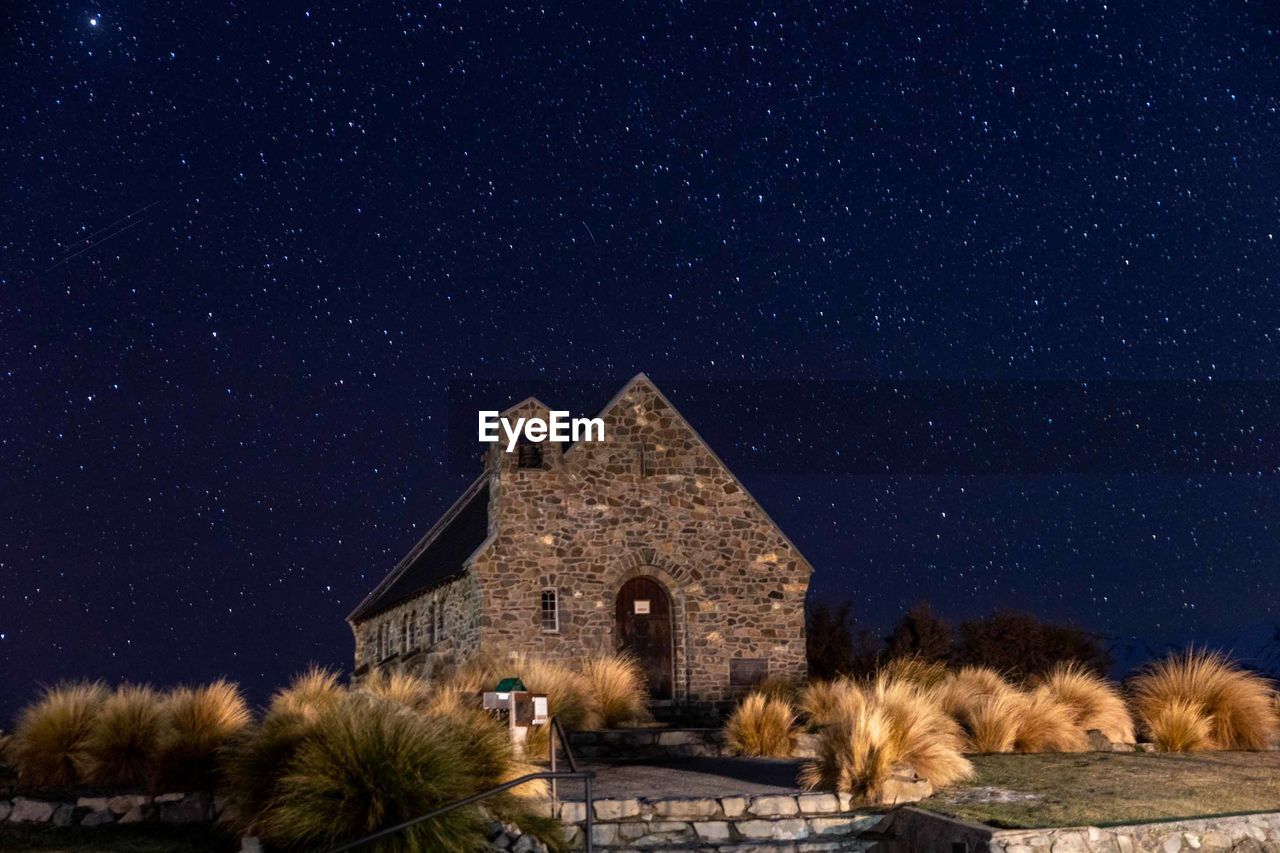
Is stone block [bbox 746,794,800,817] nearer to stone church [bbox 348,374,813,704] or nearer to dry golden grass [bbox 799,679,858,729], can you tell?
dry golden grass [bbox 799,679,858,729]

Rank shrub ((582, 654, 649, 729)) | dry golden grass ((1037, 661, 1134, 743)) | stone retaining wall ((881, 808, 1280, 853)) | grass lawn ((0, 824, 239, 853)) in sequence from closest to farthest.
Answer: stone retaining wall ((881, 808, 1280, 853)) < grass lawn ((0, 824, 239, 853)) < dry golden grass ((1037, 661, 1134, 743)) < shrub ((582, 654, 649, 729))

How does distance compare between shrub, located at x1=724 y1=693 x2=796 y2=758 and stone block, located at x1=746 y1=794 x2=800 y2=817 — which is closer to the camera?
stone block, located at x1=746 y1=794 x2=800 y2=817

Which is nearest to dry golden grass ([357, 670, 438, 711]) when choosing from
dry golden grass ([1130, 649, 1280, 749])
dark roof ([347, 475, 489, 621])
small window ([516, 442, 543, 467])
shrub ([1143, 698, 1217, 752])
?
dark roof ([347, 475, 489, 621])

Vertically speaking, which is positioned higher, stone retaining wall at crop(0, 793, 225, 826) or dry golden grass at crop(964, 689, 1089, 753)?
dry golden grass at crop(964, 689, 1089, 753)

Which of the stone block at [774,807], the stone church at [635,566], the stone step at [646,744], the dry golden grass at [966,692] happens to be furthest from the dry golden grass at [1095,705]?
the stone church at [635,566]

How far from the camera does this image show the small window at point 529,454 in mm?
27469

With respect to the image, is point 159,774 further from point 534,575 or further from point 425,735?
point 534,575

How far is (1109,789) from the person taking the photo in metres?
13.7

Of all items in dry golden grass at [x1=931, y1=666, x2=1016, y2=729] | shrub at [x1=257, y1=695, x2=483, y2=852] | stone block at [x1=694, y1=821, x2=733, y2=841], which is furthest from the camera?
dry golden grass at [x1=931, y1=666, x2=1016, y2=729]

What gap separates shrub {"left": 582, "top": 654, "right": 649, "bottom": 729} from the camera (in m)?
21.8

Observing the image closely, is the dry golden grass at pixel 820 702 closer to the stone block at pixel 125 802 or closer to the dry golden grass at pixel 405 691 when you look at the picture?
the dry golden grass at pixel 405 691

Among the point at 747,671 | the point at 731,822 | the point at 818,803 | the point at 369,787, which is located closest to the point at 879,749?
the point at 818,803

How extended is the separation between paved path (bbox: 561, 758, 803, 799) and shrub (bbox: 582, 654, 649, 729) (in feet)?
10.5

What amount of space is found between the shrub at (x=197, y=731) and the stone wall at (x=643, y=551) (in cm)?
1015
